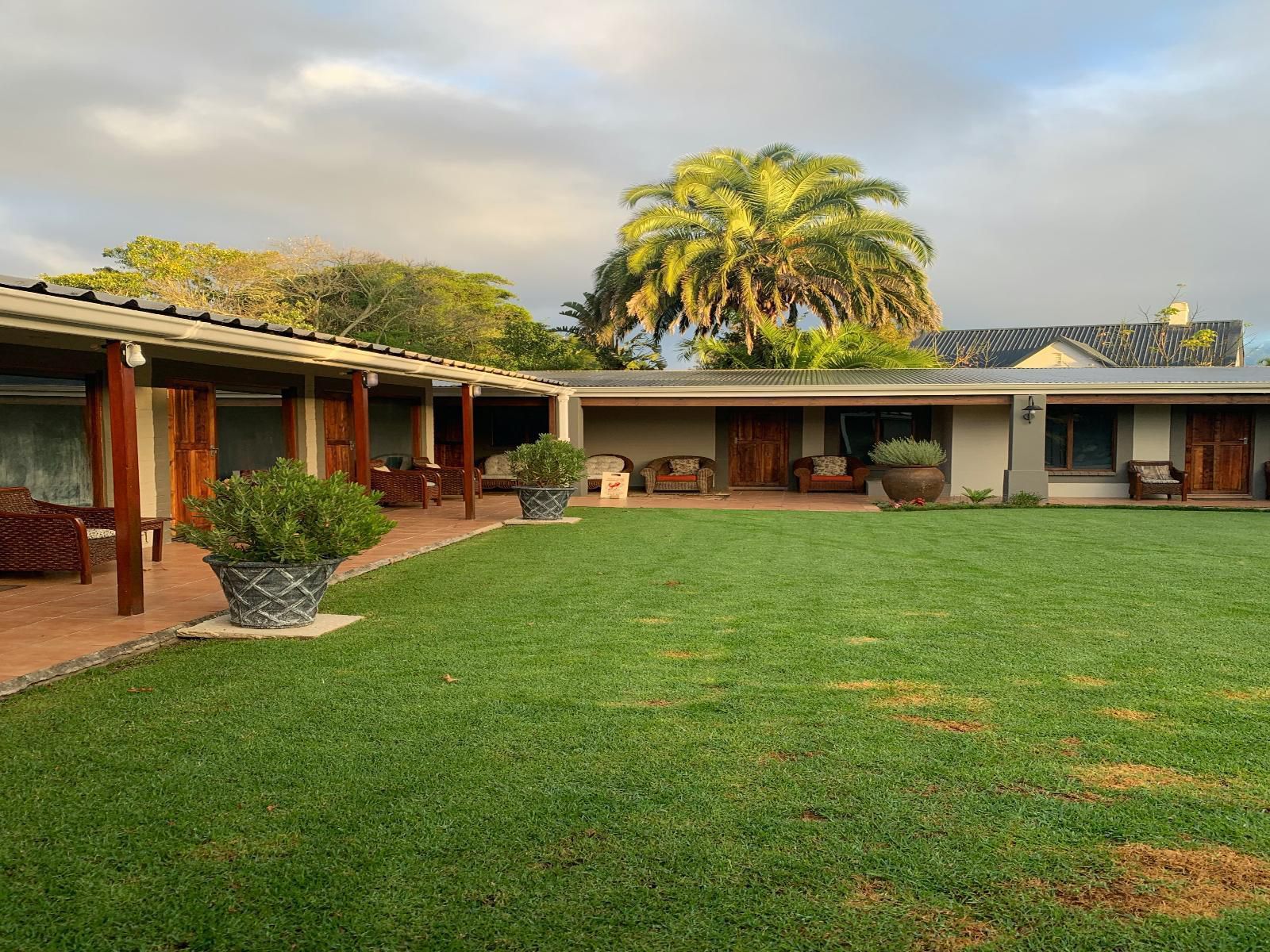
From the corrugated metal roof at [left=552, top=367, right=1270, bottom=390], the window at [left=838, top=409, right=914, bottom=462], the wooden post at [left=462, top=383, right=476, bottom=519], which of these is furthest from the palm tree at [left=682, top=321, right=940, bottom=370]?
the wooden post at [left=462, top=383, right=476, bottom=519]

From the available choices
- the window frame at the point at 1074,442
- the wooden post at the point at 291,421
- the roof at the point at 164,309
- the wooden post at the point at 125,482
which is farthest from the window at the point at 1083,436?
the wooden post at the point at 125,482

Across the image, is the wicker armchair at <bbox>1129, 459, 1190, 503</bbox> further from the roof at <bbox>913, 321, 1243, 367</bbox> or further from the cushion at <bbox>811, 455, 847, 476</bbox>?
the roof at <bbox>913, 321, 1243, 367</bbox>

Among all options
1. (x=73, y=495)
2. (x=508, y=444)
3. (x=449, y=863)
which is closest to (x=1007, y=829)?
(x=449, y=863)

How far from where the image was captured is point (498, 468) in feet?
56.9

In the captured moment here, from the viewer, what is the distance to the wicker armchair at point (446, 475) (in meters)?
15.1

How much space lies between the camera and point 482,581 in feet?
24.4

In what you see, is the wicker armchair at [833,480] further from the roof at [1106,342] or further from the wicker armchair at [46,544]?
the roof at [1106,342]

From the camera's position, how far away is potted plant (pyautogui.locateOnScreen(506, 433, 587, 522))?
1196cm

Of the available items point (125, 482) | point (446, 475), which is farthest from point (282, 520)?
point (446, 475)

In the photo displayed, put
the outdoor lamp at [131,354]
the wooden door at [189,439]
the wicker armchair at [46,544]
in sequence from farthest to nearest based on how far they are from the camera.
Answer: the wooden door at [189,439] < the wicker armchair at [46,544] < the outdoor lamp at [131,354]

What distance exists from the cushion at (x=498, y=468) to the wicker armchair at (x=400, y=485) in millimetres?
3346

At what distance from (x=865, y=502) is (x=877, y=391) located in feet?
6.55

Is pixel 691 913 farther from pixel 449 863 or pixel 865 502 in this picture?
pixel 865 502

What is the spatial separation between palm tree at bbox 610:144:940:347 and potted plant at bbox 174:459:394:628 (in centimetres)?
1678
